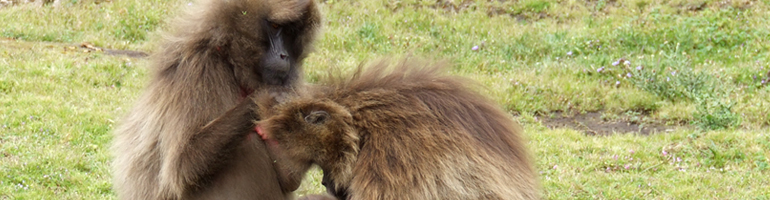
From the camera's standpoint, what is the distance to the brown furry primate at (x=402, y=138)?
10.3ft

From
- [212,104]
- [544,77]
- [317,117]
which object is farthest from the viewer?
[544,77]

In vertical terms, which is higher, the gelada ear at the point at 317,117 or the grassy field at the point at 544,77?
the gelada ear at the point at 317,117


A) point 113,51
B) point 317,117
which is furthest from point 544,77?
point 317,117

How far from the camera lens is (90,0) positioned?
1260 centimetres

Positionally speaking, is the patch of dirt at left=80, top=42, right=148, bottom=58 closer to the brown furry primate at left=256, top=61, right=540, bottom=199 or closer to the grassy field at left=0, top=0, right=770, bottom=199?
the grassy field at left=0, top=0, right=770, bottom=199

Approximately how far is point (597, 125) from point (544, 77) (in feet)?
4.25

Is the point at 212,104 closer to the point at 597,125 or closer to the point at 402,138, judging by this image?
the point at 402,138

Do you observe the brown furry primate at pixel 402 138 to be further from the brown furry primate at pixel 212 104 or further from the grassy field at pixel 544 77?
the grassy field at pixel 544 77

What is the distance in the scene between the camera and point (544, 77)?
977 centimetres

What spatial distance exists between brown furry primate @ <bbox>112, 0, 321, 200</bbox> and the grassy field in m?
0.34

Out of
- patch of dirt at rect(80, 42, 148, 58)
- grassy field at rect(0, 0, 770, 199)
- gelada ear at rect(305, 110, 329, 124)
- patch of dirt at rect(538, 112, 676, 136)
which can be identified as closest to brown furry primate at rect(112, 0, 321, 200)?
grassy field at rect(0, 0, 770, 199)

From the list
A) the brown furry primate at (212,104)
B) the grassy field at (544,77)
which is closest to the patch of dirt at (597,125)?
the grassy field at (544,77)

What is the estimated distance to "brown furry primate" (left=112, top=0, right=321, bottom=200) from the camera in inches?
156

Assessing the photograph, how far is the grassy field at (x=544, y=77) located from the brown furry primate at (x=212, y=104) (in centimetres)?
34
